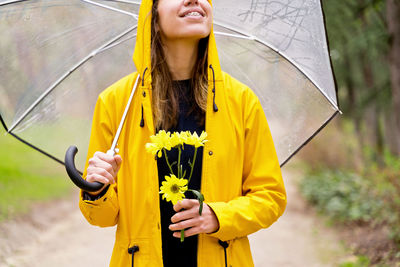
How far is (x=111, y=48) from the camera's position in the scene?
10.6 ft

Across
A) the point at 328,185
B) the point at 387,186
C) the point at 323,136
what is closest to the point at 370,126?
the point at 323,136

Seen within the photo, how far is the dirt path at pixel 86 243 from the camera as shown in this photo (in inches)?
310

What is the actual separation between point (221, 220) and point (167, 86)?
764 millimetres

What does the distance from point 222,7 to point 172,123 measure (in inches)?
33.4

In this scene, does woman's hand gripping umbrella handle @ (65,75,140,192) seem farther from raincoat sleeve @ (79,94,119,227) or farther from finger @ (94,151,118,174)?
raincoat sleeve @ (79,94,119,227)

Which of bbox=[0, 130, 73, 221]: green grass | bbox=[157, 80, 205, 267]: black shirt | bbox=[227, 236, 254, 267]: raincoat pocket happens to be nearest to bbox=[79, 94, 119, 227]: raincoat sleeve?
bbox=[157, 80, 205, 267]: black shirt

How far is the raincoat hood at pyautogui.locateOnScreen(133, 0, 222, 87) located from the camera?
8.73 ft

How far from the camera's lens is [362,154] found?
1388 cm

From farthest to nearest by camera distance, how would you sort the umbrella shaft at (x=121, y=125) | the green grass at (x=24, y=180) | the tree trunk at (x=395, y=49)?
the green grass at (x=24, y=180), the tree trunk at (x=395, y=49), the umbrella shaft at (x=121, y=125)

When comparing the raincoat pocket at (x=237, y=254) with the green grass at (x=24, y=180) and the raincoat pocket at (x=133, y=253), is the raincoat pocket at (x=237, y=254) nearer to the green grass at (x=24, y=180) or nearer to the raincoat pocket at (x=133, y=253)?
the raincoat pocket at (x=133, y=253)

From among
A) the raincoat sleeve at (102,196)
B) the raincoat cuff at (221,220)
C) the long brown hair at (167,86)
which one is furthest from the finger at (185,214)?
the long brown hair at (167,86)

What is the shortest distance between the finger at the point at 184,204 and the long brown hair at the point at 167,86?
1.57 feet

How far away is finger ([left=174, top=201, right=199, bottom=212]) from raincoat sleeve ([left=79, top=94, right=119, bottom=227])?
0.38 meters

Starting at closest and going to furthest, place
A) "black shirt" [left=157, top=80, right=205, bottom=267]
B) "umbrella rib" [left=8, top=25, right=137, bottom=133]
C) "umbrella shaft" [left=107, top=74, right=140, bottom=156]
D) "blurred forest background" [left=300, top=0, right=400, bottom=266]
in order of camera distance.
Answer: "umbrella shaft" [left=107, top=74, right=140, bottom=156], "black shirt" [left=157, top=80, right=205, bottom=267], "umbrella rib" [left=8, top=25, right=137, bottom=133], "blurred forest background" [left=300, top=0, right=400, bottom=266]
